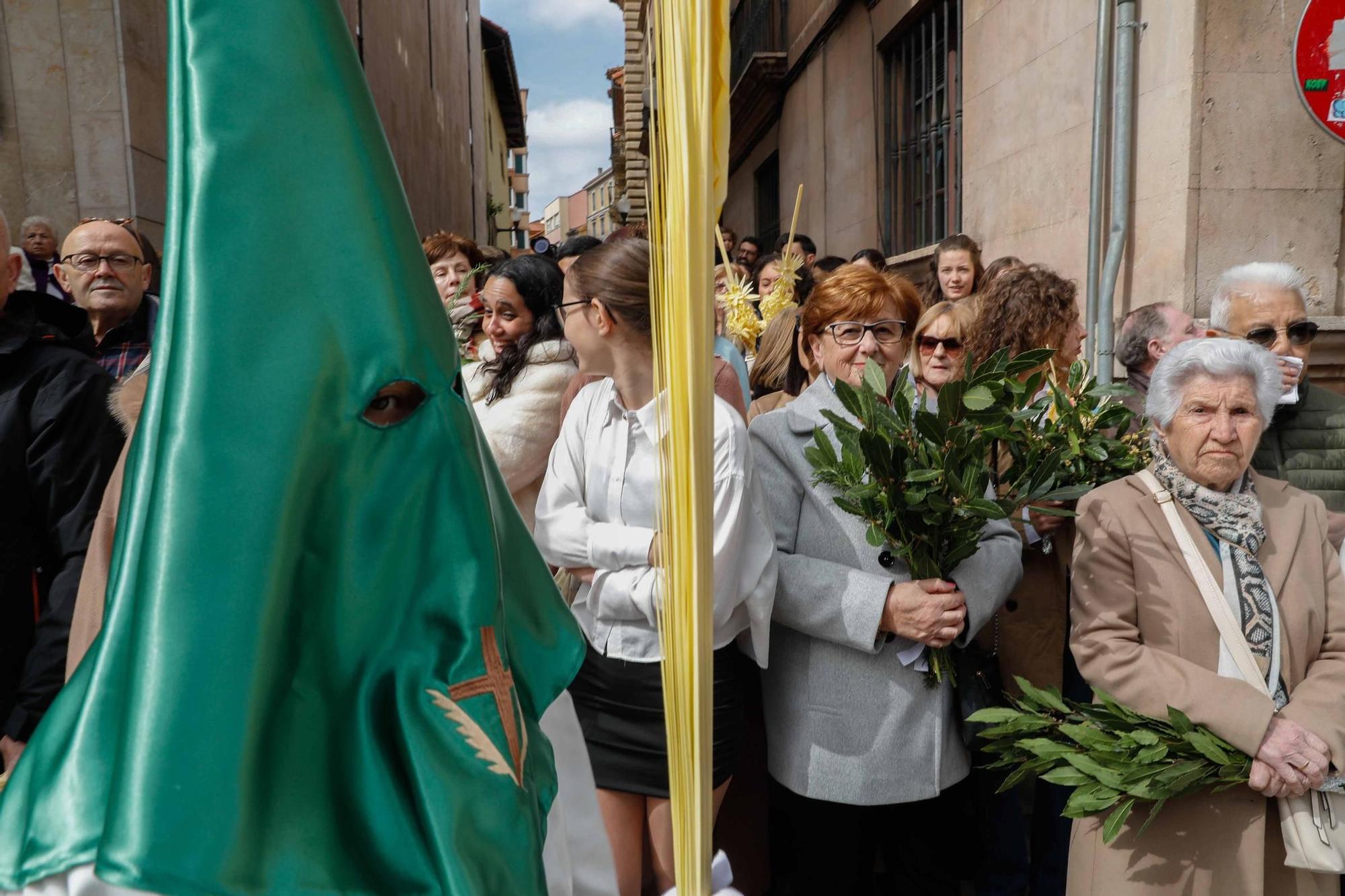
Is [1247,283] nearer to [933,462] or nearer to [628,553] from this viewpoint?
[933,462]

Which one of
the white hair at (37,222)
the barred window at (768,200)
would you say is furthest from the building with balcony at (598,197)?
the white hair at (37,222)

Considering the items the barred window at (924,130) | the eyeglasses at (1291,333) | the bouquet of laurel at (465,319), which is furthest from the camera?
the barred window at (924,130)

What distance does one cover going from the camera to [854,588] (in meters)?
2.42

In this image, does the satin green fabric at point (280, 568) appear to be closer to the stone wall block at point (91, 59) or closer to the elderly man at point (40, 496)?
the elderly man at point (40, 496)

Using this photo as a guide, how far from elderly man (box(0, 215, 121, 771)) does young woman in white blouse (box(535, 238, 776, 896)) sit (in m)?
1.06

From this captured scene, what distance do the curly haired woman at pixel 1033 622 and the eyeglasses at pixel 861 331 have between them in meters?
0.46

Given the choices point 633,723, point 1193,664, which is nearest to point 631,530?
point 633,723

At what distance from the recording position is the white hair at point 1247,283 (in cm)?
315

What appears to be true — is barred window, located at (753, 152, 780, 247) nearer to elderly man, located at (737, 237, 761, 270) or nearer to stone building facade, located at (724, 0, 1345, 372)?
stone building facade, located at (724, 0, 1345, 372)

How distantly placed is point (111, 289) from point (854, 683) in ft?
8.49

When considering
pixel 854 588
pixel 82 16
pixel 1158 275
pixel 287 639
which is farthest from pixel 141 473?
pixel 82 16

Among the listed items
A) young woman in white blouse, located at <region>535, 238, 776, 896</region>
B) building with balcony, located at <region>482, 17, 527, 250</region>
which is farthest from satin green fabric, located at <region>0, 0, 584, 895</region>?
building with balcony, located at <region>482, 17, 527, 250</region>

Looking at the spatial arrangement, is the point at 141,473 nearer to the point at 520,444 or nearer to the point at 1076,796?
the point at 1076,796

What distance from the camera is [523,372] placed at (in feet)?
10.5
